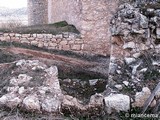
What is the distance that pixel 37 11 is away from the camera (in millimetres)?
15711

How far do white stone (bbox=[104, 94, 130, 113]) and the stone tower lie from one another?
486 inches

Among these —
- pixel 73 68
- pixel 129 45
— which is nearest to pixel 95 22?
pixel 73 68

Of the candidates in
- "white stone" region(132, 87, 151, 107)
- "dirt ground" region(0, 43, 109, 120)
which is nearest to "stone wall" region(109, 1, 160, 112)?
"white stone" region(132, 87, 151, 107)

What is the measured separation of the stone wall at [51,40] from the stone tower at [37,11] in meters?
6.24

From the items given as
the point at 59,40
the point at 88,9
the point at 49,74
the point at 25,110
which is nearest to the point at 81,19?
the point at 88,9

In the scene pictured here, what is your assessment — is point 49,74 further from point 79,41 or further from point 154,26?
point 79,41

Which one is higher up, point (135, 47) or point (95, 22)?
point (95, 22)

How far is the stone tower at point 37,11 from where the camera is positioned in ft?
51.2

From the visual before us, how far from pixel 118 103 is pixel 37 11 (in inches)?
492

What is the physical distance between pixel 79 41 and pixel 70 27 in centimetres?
89

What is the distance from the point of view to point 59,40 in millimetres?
9625

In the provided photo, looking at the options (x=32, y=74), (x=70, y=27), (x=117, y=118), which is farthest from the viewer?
(x=70, y=27)

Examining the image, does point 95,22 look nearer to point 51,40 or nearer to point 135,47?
point 51,40

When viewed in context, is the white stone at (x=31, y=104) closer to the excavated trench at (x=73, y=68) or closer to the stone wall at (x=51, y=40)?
the excavated trench at (x=73, y=68)
